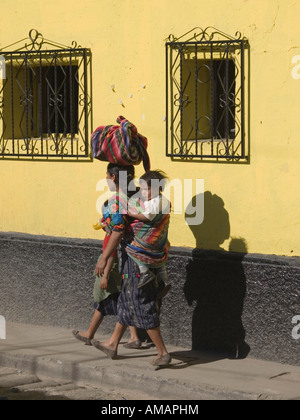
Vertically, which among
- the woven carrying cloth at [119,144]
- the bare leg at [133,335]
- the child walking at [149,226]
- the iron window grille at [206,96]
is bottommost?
the bare leg at [133,335]

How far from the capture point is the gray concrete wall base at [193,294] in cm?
820

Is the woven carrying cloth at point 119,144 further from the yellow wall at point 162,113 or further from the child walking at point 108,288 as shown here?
the yellow wall at point 162,113

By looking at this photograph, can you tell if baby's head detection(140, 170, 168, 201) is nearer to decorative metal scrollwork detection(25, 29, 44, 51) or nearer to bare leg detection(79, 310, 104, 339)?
bare leg detection(79, 310, 104, 339)

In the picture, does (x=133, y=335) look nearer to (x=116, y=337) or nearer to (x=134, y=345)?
(x=134, y=345)

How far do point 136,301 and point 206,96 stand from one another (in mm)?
2102

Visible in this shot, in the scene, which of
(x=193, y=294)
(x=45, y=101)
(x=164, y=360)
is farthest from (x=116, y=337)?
(x=45, y=101)

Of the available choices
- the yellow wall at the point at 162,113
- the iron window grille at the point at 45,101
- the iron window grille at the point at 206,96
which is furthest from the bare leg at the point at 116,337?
the iron window grille at the point at 45,101

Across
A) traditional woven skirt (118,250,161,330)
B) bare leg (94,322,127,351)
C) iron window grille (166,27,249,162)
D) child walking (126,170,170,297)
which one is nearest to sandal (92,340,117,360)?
bare leg (94,322,127,351)

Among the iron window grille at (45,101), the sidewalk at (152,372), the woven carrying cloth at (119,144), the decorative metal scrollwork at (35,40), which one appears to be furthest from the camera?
the decorative metal scrollwork at (35,40)

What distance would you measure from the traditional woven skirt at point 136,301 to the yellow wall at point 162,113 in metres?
0.93

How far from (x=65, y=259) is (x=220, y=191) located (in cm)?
184

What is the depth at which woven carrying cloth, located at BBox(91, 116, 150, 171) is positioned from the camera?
27.2 ft

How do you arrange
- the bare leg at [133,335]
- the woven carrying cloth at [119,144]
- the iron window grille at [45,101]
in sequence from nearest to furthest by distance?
the woven carrying cloth at [119,144], the bare leg at [133,335], the iron window grille at [45,101]

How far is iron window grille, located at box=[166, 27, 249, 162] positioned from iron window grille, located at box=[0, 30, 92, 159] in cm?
102
